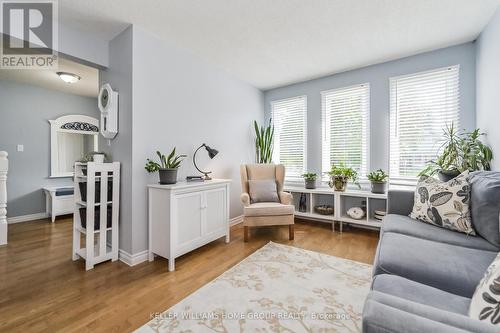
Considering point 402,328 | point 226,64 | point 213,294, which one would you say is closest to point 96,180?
point 213,294

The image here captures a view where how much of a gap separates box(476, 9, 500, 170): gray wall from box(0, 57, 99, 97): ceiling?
488cm

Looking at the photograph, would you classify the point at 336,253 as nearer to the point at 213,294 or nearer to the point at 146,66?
the point at 213,294

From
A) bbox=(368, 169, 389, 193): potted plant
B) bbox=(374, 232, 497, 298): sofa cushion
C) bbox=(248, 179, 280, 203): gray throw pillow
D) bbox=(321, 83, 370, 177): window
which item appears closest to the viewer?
bbox=(374, 232, 497, 298): sofa cushion

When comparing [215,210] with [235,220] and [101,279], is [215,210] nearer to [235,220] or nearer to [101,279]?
[235,220]

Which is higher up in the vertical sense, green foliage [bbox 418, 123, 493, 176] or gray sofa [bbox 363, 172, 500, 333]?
green foliage [bbox 418, 123, 493, 176]

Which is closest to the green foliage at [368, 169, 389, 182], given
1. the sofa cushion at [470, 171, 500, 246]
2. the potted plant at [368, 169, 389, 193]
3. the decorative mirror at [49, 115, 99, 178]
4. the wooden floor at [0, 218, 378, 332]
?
the potted plant at [368, 169, 389, 193]

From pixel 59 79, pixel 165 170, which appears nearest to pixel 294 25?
pixel 165 170

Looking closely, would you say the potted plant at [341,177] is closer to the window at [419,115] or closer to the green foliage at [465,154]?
the window at [419,115]

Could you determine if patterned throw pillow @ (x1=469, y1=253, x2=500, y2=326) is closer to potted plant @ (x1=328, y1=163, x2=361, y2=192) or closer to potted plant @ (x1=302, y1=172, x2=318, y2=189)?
potted plant @ (x1=328, y1=163, x2=361, y2=192)

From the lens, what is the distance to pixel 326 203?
12.5ft

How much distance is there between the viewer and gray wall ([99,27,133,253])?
2.39m

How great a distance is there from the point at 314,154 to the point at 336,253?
6.06 ft

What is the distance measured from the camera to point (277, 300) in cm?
172

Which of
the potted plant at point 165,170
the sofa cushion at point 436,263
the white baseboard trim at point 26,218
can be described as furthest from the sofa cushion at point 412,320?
the white baseboard trim at point 26,218
